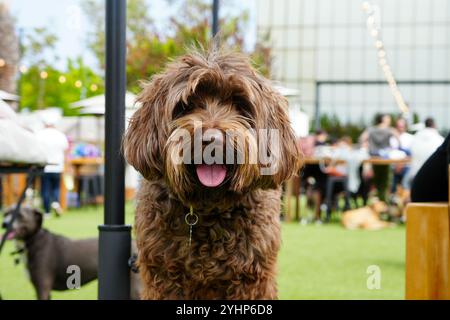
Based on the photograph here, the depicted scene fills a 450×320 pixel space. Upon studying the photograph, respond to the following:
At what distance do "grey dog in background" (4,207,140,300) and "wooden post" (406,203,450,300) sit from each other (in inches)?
107

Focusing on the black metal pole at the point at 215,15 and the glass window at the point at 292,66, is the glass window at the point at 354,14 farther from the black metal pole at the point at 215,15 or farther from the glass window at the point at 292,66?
the black metal pole at the point at 215,15

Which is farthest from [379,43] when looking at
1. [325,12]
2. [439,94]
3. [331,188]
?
[325,12]

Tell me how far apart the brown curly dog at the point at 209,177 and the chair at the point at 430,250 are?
25.9 inches

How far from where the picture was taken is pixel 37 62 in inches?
1077

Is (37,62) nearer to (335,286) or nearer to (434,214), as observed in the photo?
(335,286)

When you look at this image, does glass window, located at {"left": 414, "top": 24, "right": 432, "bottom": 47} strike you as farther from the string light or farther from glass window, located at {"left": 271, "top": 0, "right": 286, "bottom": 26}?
the string light

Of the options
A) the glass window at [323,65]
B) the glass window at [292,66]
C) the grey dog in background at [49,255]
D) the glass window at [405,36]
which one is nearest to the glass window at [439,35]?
the glass window at [405,36]

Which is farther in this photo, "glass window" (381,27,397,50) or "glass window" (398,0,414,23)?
"glass window" (381,27,397,50)

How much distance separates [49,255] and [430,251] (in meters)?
3.37

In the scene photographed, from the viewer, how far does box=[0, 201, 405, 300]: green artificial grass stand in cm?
512

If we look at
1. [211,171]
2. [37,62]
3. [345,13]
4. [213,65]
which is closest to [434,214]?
[211,171]

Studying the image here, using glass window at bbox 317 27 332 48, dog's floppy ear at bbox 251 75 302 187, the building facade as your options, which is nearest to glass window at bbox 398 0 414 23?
the building facade

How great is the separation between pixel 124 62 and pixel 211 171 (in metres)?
0.90

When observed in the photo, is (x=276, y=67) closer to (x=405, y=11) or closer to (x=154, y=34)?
(x=154, y=34)
